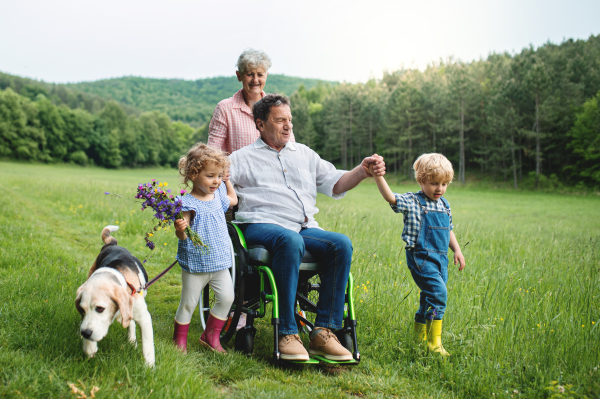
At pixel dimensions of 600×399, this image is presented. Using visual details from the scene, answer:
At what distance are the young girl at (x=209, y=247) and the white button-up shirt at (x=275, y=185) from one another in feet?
1.42

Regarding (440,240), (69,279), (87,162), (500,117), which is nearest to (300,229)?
(440,240)

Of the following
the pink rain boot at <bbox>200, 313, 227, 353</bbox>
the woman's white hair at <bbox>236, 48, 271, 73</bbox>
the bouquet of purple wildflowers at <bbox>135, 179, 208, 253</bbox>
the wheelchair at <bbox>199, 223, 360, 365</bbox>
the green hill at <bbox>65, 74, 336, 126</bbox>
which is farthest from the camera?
the green hill at <bbox>65, 74, 336, 126</bbox>

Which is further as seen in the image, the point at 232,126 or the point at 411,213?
the point at 232,126

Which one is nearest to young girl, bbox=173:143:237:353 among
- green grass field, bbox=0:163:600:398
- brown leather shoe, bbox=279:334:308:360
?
green grass field, bbox=0:163:600:398

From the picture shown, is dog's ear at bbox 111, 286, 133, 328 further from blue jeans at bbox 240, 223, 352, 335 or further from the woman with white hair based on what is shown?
the woman with white hair

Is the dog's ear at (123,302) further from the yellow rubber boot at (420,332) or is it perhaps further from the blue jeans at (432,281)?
the yellow rubber boot at (420,332)

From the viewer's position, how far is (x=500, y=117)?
116 feet

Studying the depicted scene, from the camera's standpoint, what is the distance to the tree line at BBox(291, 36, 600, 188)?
3278 cm

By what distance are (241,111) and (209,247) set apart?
171 cm

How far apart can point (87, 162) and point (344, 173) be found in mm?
71924

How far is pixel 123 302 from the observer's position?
236 centimetres

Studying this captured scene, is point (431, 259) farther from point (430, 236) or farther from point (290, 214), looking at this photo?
point (290, 214)

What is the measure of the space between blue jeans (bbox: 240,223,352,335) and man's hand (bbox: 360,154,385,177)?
595mm

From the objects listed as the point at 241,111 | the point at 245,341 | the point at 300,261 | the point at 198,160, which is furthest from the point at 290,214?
the point at 241,111
